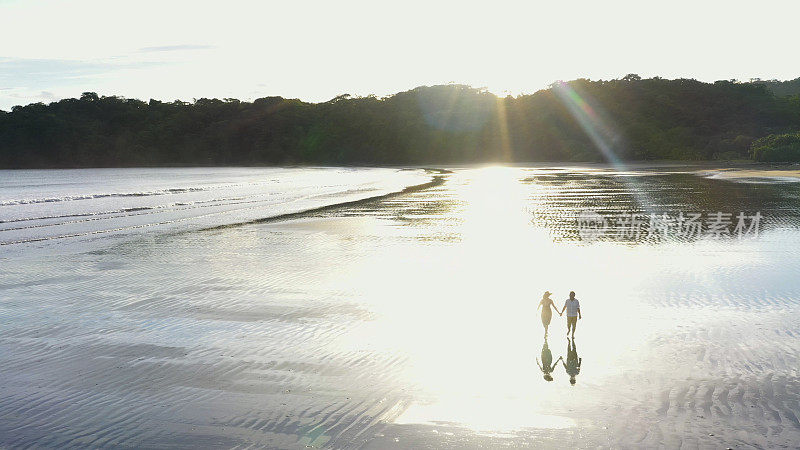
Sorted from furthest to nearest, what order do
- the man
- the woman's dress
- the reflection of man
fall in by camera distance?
the woman's dress < the man < the reflection of man

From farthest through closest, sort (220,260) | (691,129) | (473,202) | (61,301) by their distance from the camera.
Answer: (691,129), (473,202), (220,260), (61,301)

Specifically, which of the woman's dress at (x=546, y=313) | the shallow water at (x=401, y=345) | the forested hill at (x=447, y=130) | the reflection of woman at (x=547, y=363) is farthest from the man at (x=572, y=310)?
the forested hill at (x=447, y=130)

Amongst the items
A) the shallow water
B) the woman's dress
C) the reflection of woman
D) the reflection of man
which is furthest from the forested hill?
the reflection of woman

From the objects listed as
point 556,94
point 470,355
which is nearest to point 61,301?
point 470,355

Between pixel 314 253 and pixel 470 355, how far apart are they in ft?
40.0

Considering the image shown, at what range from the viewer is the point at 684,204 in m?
37.3

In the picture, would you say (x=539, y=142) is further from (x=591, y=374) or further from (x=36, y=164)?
(x=591, y=374)

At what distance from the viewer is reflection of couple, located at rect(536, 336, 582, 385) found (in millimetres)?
10234

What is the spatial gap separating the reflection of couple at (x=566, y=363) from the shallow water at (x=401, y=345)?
3.2 inches

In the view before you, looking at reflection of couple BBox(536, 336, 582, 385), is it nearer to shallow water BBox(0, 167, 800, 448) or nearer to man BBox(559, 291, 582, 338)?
shallow water BBox(0, 167, 800, 448)

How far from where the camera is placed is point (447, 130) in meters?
180

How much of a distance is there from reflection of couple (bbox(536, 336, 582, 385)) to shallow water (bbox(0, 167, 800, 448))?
8 cm

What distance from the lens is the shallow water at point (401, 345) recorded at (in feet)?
27.6

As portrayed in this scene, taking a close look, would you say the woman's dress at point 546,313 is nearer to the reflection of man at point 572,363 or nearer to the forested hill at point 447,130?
the reflection of man at point 572,363
